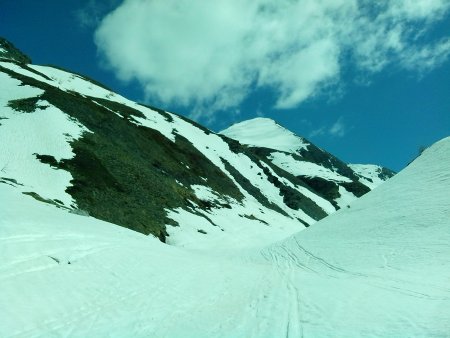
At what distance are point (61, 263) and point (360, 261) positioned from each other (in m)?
12.5

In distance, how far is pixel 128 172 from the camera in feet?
147

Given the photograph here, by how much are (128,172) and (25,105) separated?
16202mm

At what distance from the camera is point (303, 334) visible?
9266mm

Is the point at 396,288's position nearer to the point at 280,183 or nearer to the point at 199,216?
the point at 199,216

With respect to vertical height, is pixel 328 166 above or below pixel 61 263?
above

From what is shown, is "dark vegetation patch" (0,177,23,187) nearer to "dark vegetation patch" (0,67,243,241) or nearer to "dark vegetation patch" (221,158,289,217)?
"dark vegetation patch" (0,67,243,241)

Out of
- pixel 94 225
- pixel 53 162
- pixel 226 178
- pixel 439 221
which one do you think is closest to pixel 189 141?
pixel 226 178

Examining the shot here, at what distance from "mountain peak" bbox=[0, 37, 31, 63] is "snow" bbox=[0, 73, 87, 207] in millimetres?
67475

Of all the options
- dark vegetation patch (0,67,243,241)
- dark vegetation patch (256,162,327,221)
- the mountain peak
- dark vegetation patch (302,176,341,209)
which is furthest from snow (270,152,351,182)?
the mountain peak

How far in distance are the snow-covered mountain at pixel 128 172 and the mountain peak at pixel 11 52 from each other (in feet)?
114

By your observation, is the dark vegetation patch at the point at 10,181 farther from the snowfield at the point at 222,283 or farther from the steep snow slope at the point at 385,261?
the steep snow slope at the point at 385,261

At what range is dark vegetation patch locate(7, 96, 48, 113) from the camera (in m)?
49.1

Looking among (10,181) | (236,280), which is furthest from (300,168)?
(236,280)

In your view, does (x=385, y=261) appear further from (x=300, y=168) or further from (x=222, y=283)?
(x=300, y=168)
